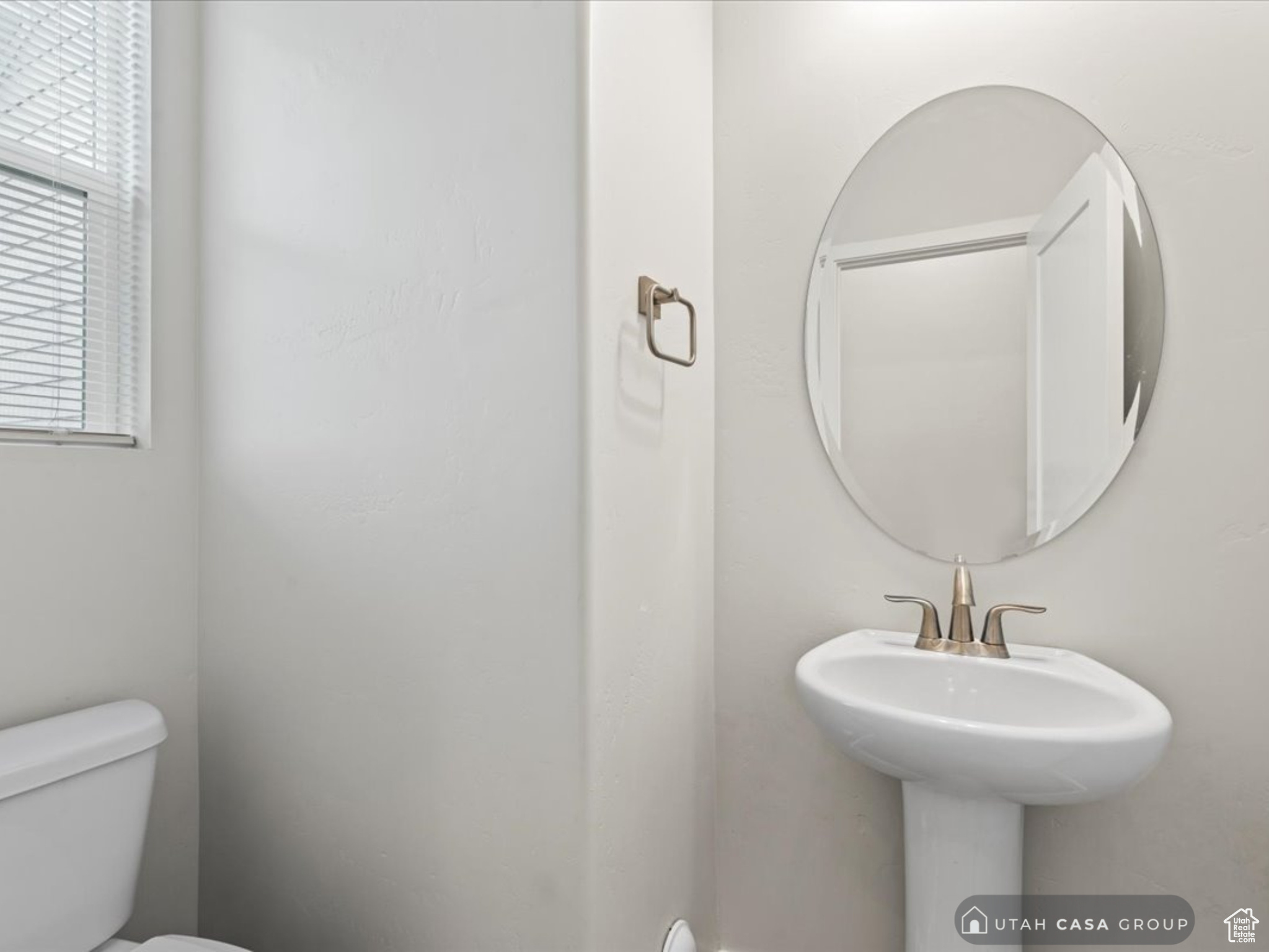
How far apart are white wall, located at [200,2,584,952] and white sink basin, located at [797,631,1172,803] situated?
43 cm

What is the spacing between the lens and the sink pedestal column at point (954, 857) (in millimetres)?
1084

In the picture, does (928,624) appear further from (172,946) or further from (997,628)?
(172,946)

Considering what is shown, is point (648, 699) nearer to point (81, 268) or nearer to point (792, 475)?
point (792, 475)

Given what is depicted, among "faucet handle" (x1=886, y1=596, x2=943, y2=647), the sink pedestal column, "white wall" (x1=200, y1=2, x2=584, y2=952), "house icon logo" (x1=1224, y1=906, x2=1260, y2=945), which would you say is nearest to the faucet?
"faucet handle" (x1=886, y1=596, x2=943, y2=647)

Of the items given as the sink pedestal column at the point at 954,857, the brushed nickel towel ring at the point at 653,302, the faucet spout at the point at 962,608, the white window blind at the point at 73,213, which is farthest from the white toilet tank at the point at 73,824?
the faucet spout at the point at 962,608

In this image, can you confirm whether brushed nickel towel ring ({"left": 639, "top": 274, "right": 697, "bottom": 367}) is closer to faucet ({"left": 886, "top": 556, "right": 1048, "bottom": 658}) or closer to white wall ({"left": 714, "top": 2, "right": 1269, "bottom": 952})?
white wall ({"left": 714, "top": 2, "right": 1269, "bottom": 952})

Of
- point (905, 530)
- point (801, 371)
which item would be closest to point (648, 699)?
point (905, 530)

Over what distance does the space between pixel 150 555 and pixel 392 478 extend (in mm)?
511

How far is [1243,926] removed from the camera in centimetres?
112

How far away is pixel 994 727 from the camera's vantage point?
0.90m

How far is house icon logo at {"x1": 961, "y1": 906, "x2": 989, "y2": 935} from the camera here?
1092 mm

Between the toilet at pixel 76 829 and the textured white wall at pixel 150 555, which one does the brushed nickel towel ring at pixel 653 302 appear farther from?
the toilet at pixel 76 829

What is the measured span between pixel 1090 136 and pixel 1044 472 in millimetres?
588

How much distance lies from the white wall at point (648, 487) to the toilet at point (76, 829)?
1.95 feet
